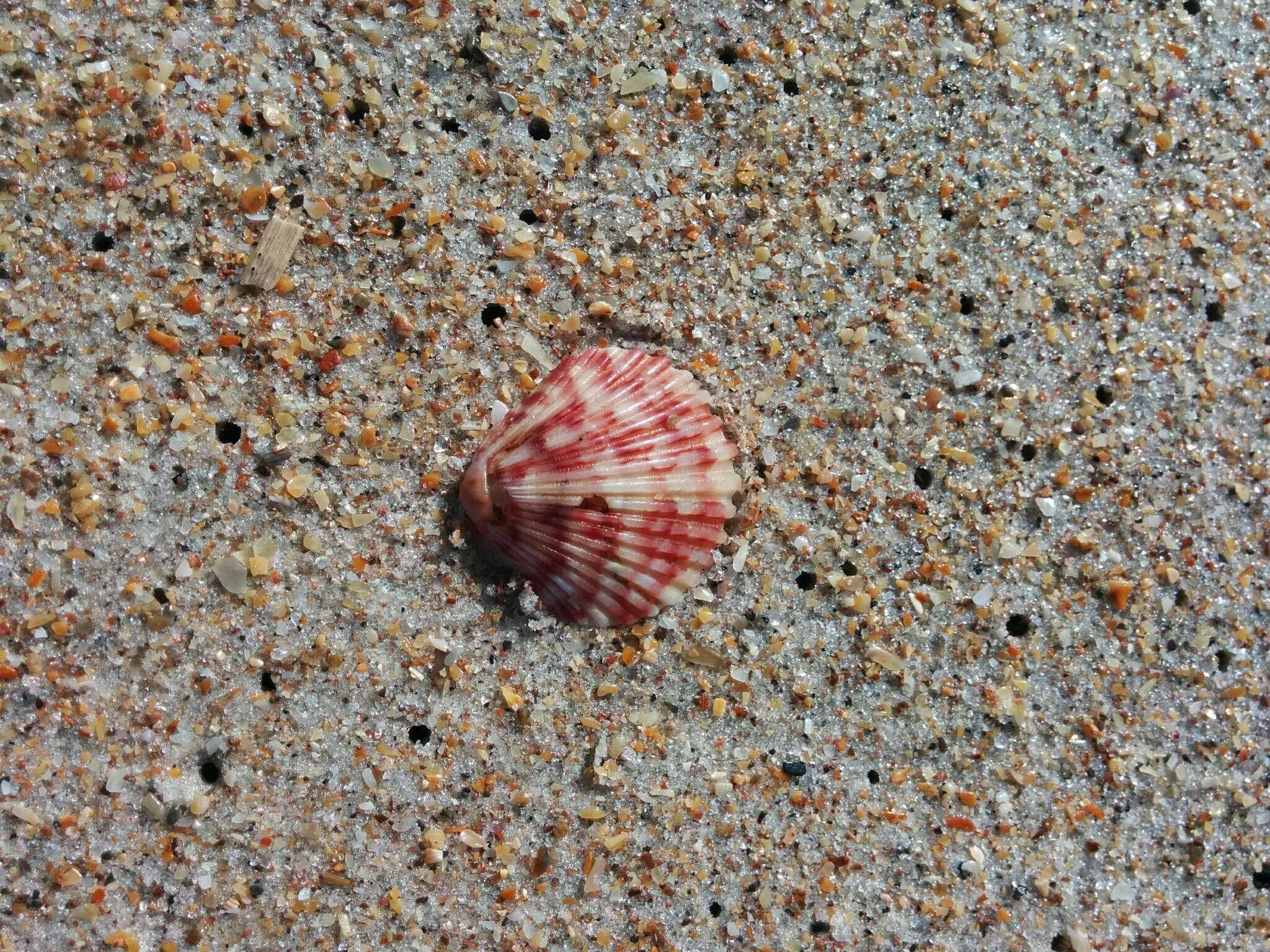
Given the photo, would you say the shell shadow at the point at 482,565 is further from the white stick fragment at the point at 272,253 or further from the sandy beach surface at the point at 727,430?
the white stick fragment at the point at 272,253

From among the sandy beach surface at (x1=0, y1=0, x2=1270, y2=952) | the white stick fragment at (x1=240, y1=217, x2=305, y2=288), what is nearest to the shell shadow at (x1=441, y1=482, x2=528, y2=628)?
the sandy beach surface at (x1=0, y1=0, x2=1270, y2=952)

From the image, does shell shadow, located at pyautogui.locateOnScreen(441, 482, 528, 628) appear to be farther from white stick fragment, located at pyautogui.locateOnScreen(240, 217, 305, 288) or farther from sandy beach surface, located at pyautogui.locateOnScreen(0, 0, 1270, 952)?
white stick fragment, located at pyautogui.locateOnScreen(240, 217, 305, 288)

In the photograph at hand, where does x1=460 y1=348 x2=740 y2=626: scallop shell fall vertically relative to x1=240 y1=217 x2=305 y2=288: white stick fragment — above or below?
below

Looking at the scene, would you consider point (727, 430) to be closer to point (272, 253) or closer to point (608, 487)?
point (608, 487)

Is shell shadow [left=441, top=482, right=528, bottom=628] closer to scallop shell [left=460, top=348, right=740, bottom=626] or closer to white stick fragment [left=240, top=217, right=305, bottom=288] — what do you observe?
scallop shell [left=460, top=348, right=740, bottom=626]

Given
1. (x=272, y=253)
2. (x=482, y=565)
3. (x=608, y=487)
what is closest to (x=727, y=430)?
(x=608, y=487)

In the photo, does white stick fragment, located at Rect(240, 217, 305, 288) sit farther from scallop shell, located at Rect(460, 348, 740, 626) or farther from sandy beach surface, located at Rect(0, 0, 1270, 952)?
scallop shell, located at Rect(460, 348, 740, 626)

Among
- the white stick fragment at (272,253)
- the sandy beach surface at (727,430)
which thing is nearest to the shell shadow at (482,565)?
the sandy beach surface at (727,430)

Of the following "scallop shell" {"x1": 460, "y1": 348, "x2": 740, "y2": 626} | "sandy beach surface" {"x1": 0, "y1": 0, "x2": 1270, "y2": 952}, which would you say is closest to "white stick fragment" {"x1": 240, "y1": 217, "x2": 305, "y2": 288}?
"sandy beach surface" {"x1": 0, "y1": 0, "x2": 1270, "y2": 952}

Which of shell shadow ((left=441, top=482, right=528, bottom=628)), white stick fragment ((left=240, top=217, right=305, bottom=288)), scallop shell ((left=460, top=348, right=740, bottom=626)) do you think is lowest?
shell shadow ((left=441, top=482, right=528, bottom=628))
